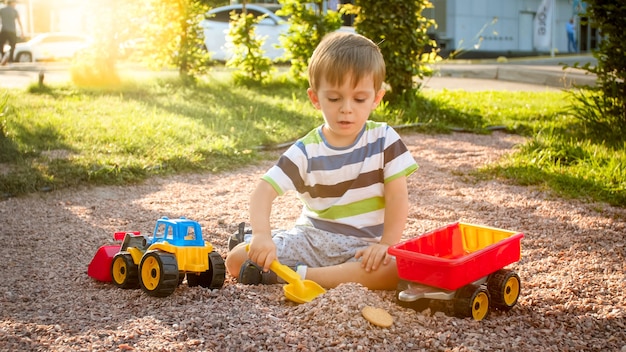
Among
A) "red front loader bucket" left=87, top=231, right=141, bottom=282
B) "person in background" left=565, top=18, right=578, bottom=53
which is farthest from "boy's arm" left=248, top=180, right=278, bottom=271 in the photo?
"person in background" left=565, top=18, right=578, bottom=53

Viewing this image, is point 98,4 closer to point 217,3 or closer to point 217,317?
point 217,317

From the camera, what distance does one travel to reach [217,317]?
103 inches

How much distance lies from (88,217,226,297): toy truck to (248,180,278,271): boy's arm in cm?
16

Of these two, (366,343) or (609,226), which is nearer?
(366,343)

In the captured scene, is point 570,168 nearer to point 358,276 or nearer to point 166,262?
point 358,276

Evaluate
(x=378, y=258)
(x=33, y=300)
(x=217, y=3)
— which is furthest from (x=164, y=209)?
(x=217, y=3)

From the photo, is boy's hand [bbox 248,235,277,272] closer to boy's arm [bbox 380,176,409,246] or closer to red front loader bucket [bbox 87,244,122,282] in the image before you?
boy's arm [bbox 380,176,409,246]

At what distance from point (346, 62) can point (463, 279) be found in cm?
96

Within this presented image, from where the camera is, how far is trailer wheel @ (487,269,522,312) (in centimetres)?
277

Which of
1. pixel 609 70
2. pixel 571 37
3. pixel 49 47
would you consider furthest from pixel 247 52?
pixel 571 37

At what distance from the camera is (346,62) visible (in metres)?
2.90

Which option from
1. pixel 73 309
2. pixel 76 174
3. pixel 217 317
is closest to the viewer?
pixel 217 317

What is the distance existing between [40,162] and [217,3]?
84.5ft

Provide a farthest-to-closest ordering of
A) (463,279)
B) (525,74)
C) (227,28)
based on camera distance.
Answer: (227,28) < (525,74) < (463,279)
